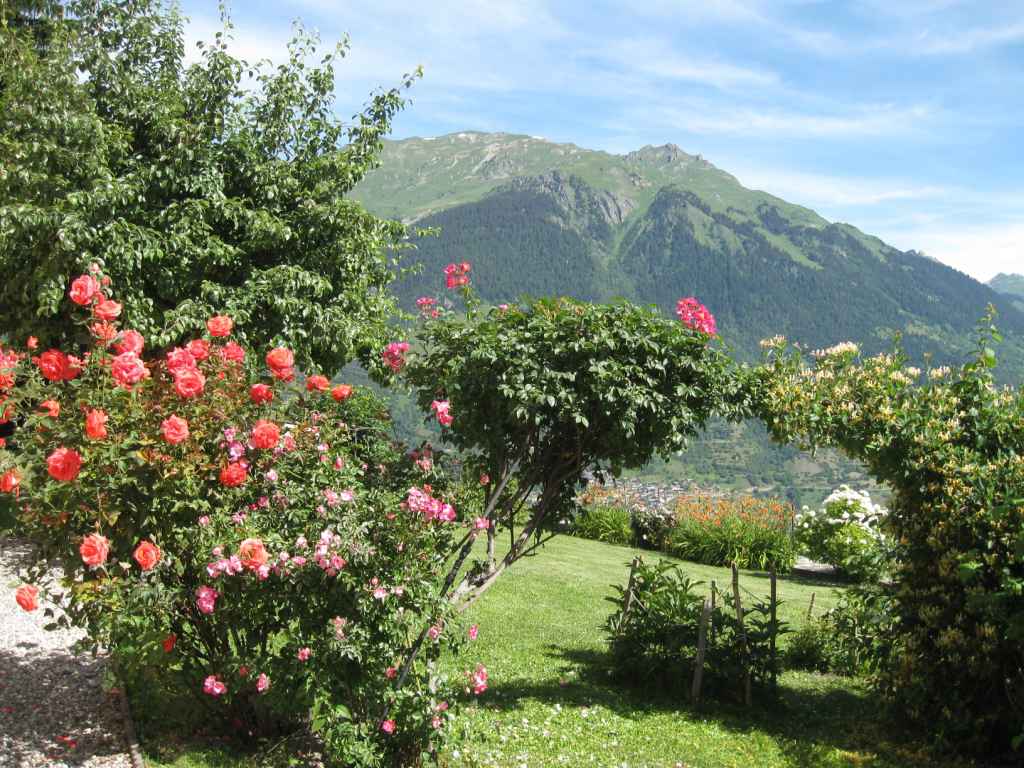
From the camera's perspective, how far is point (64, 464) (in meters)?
3.55

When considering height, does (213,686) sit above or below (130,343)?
below

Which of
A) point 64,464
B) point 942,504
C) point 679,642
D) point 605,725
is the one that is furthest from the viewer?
point 679,642

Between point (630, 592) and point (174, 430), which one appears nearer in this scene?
point (174, 430)

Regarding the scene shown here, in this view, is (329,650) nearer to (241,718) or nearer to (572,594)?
(241,718)

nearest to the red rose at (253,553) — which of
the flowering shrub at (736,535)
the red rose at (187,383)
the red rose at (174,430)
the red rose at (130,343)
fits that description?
the red rose at (174,430)

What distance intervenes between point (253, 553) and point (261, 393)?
0.87m

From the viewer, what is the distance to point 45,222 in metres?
7.16

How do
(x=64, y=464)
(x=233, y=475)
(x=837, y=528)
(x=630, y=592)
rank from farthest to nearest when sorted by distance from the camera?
(x=837, y=528), (x=630, y=592), (x=233, y=475), (x=64, y=464)

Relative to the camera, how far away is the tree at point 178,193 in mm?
7535

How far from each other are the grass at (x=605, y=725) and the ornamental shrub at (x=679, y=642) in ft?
0.60

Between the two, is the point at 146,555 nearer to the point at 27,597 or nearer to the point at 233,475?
the point at 233,475

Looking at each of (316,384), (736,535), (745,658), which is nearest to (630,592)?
(745,658)

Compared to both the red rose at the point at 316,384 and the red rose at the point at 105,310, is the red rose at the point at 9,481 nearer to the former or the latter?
the red rose at the point at 105,310

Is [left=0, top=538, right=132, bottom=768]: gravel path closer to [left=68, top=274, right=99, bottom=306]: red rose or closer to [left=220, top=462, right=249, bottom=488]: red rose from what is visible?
[left=220, top=462, right=249, bottom=488]: red rose
